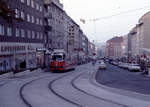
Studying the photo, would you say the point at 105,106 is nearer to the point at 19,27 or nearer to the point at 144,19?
the point at 19,27

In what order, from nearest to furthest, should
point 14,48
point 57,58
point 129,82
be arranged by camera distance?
point 129,82, point 57,58, point 14,48

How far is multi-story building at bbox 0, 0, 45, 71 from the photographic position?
3945 centimetres

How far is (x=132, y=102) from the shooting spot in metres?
13.0

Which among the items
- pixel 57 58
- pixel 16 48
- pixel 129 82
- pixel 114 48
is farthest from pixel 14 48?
pixel 114 48

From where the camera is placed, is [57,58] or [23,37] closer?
[57,58]

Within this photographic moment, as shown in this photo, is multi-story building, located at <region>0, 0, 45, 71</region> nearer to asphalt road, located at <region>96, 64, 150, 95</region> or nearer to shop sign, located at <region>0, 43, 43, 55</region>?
shop sign, located at <region>0, 43, 43, 55</region>

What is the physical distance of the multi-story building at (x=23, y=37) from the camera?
3945 cm

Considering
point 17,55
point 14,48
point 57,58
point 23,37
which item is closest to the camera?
point 57,58

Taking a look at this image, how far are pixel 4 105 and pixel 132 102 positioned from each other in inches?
246

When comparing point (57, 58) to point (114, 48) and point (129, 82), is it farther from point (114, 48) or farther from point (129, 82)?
point (114, 48)

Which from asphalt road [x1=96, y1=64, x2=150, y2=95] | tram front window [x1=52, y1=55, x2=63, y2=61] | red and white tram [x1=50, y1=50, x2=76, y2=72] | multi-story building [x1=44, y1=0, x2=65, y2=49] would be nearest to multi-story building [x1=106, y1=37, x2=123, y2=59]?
multi-story building [x1=44, y1=0, x2=65, y2=49]

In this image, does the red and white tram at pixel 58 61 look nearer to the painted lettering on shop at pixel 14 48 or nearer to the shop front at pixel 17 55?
the shop front at pixel 17 55

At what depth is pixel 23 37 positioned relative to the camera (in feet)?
153

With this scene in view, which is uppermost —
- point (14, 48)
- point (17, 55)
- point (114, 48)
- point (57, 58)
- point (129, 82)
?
point (114, 48)
